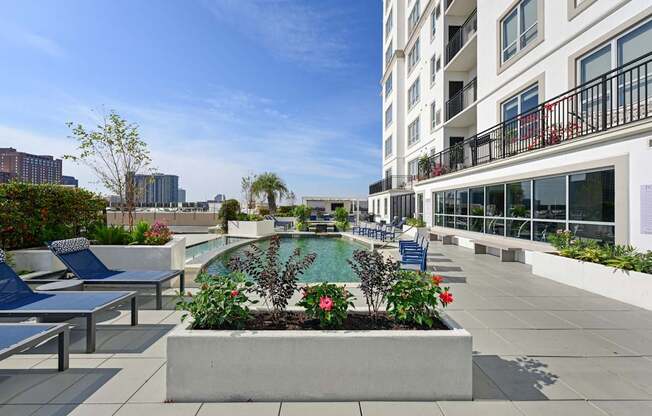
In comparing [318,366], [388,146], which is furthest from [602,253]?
[388,146]

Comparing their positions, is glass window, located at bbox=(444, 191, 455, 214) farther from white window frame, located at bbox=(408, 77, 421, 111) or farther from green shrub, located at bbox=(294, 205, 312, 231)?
white window frame, located at bbox=(408, 77, 421, 111)

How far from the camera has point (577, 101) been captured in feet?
29.2

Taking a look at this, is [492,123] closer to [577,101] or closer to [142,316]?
[577,101]

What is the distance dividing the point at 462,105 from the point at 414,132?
7.95 meters

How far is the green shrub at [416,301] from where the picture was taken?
2.99 meters

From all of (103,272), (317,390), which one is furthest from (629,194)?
(103,272)

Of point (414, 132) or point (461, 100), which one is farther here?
point (414, 132)

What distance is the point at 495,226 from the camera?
11766mm

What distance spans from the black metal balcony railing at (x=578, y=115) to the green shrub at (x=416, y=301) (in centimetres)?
580

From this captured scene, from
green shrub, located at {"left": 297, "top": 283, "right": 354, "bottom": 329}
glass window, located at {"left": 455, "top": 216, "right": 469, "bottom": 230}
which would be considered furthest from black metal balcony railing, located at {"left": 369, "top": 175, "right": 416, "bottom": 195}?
green shrub, located at {"left": 297, "top": 283, "right": 354, "bottom": 329}

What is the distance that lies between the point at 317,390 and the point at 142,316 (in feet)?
11.5

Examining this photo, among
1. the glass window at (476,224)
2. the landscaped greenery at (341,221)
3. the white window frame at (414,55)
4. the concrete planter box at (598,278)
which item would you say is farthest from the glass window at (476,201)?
the white window frame at (414,55)

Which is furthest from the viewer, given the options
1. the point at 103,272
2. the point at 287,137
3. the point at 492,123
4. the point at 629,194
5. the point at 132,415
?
the point at 287,137

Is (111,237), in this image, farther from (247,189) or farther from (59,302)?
(247,189)
